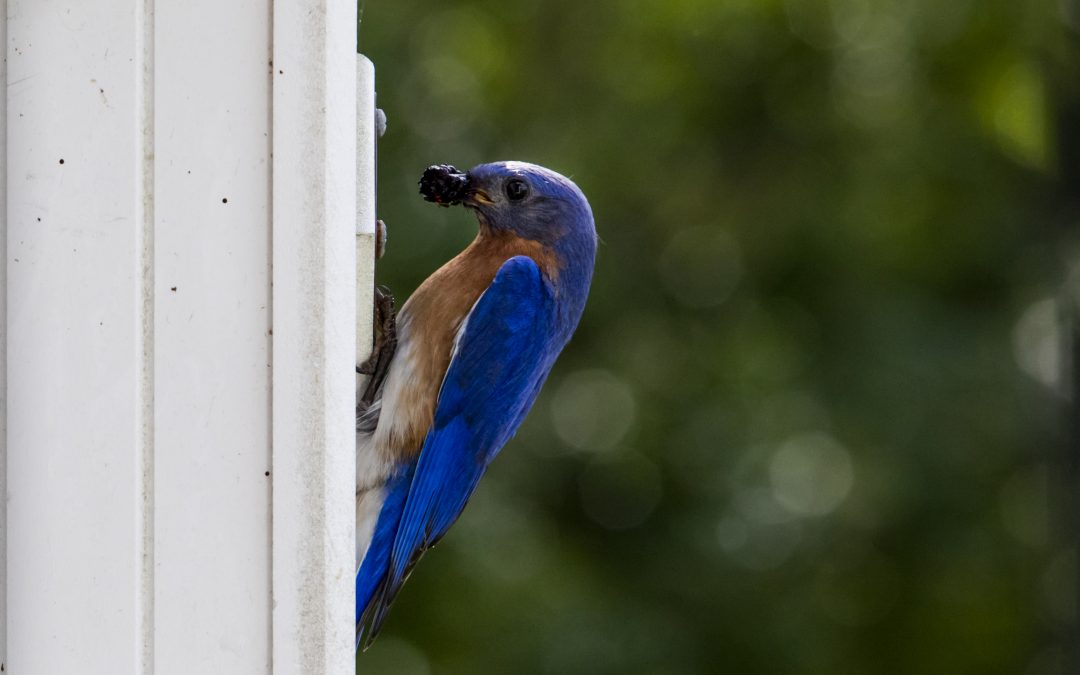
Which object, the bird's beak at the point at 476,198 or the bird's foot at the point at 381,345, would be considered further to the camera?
the bird's beak at the point at 476,198

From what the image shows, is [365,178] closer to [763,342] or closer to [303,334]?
[303,334]

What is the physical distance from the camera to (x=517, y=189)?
2.56 metres

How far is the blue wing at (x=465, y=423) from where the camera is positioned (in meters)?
2.39

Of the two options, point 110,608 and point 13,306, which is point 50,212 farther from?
point 110,608

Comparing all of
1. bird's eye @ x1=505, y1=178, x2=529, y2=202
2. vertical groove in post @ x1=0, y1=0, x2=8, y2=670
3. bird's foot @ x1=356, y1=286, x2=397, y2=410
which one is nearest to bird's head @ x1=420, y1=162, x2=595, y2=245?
bird's eye @ x1=505, y1=178, x2=529, y2=202

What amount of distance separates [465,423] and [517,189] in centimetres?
43

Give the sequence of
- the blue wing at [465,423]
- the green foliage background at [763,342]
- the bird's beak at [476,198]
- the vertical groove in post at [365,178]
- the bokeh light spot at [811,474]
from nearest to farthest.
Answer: the vertical groove in post at [365,178]
the blue wing at [465,423]
the bird's beak at [476,198]
the green foliage background at [763,342]
the bokeh light spot at [811,474]

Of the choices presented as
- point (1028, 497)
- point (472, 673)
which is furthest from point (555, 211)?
point (1028, 497)

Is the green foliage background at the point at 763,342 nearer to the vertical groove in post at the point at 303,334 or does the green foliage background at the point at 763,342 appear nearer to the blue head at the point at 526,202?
the blue head at the point at 526,202

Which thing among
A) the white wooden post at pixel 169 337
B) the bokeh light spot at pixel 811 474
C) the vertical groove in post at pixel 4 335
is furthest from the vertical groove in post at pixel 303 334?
the bokeh light spot at pixel 811 474

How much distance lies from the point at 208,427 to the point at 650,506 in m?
5.26

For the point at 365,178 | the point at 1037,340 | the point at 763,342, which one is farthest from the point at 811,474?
the point at 365,178

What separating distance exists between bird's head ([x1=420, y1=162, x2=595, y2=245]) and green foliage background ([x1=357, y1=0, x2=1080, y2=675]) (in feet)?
12.1

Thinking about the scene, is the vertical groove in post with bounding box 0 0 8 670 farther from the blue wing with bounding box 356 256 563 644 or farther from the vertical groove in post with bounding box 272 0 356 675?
the blue wing with bounding box 356 256 563 644
